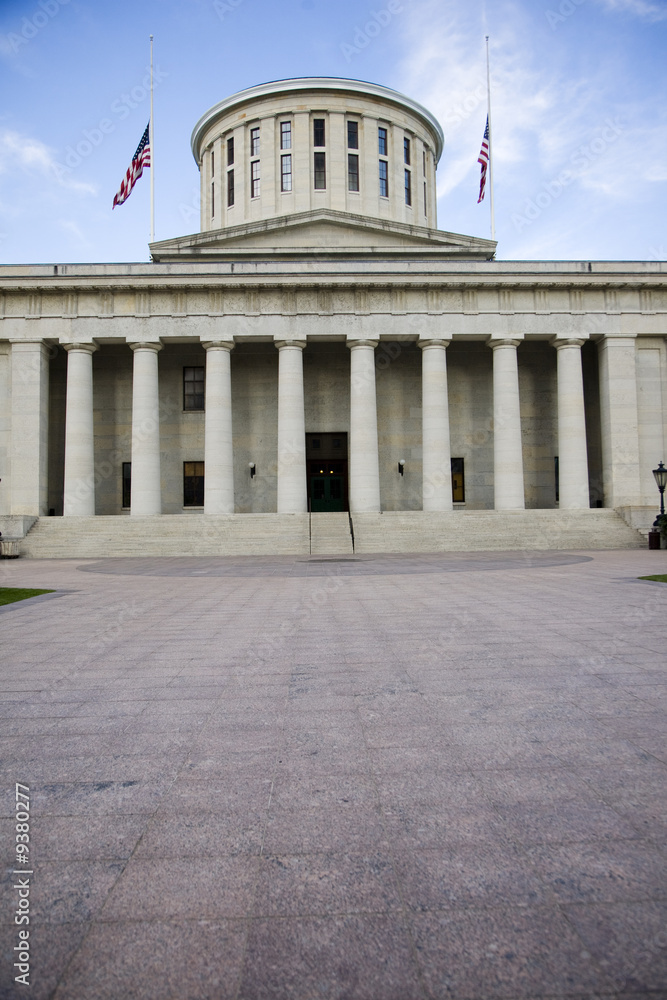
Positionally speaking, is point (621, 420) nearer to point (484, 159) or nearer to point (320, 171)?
point (484, 159)

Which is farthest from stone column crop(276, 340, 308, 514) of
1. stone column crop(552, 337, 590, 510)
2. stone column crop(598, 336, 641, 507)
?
stone column crop(598, 336, 641, 507)

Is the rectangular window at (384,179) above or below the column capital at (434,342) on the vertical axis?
above

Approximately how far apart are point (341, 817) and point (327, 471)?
38.7 meters

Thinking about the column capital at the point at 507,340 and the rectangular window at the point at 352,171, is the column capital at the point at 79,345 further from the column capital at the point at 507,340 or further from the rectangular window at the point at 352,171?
the rectangular window at the point at 352,171

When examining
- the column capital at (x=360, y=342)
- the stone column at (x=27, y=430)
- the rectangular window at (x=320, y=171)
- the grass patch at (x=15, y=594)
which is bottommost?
the grass patch at (x=15, y=594)

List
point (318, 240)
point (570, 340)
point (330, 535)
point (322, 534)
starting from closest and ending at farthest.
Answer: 1. point (330, 535)
2. point (322, 534)
3. point (570, 340)
4. point (318, 240)

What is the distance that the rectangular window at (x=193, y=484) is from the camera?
41031 mm

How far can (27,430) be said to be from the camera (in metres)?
36.2

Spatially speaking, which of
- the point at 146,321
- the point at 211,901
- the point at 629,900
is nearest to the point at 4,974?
the point at 211,901

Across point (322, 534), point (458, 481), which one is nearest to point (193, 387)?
point (322, 534)

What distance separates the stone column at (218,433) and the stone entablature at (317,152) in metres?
20.5

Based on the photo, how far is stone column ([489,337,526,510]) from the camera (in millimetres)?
36812

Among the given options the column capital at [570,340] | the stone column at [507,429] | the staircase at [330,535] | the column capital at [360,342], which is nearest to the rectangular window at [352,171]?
the column capital at [360,342]

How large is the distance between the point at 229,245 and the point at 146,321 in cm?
1404
